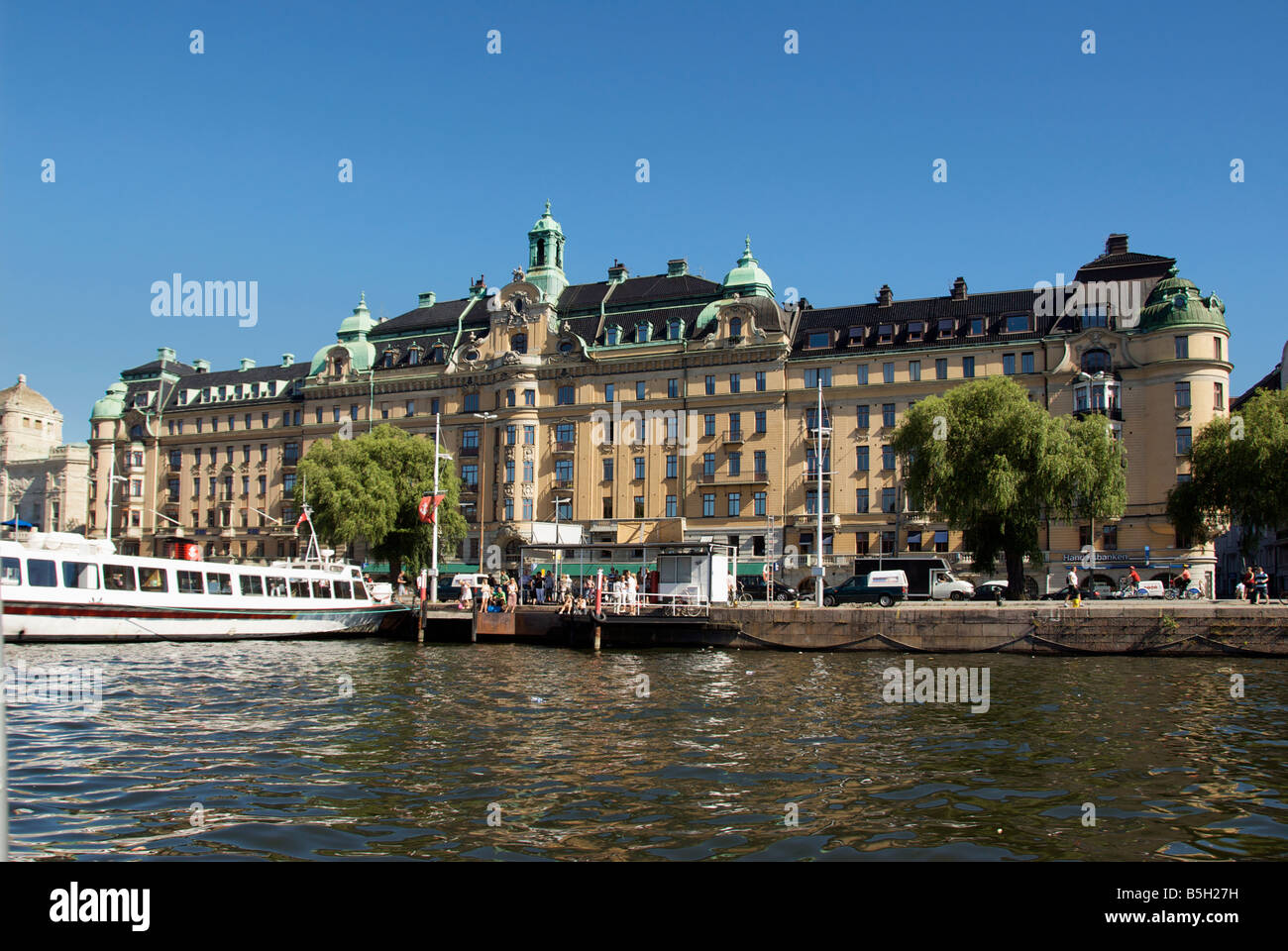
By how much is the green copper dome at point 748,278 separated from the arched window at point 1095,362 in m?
26.6

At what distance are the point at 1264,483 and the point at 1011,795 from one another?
4752 cm

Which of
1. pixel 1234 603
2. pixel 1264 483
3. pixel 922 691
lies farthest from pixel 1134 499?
pixel 922 691

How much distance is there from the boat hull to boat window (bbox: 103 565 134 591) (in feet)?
3.38

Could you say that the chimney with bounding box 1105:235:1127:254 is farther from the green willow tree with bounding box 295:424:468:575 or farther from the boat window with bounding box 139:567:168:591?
the boat window with bounding box 139:567:168:591

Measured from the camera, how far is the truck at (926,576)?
55.7m

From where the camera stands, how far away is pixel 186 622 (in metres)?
44.2

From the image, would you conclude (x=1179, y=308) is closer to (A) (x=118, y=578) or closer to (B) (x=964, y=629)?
(B) (x=964, y=629)

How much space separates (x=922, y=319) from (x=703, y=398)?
1846 cm

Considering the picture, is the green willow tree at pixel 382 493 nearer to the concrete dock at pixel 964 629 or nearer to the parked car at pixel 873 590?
the concrete dock at pixel 964 629

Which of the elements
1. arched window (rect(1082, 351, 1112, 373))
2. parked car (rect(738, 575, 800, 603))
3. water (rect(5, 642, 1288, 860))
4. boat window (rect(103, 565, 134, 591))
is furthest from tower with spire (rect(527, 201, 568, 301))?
water (rect(5, 642, 1288, 860))

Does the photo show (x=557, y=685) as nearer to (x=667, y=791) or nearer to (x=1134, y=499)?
(x=667, y=791)

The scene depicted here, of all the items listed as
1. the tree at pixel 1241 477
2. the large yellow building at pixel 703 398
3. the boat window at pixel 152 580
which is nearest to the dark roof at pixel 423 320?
the large yellow building at pixel 703 398

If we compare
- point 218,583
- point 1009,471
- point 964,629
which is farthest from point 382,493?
point 964,629

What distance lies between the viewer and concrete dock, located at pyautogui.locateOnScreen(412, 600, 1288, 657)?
38000mm
